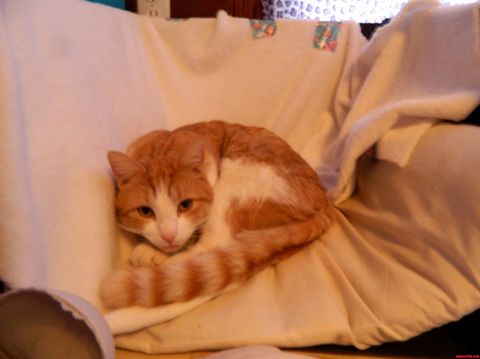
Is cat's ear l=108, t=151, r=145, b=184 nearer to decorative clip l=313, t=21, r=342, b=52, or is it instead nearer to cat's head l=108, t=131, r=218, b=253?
cat's head l=108, t=131, r=218, b=253

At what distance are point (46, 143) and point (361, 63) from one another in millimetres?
1111

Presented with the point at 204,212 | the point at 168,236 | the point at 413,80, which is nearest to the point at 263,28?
the point at 413,80

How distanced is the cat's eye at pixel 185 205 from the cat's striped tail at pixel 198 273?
151mm

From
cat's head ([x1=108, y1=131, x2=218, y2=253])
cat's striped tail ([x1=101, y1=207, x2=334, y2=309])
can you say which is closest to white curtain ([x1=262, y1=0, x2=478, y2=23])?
cat's head ([x1=108, y1=131, x2=218, y2=253])

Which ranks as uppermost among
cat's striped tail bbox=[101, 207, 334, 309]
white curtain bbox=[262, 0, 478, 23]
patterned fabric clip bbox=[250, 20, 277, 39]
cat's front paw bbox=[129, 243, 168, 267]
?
white curtain bbox=[262, 0, 478, 23]

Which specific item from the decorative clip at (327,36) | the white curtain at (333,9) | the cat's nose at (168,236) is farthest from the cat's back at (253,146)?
the white curtain at (333,9)

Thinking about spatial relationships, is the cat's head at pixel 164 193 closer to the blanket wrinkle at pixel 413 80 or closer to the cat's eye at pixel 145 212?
the cat's eye at pixel 145 212

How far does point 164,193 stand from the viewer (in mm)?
1042

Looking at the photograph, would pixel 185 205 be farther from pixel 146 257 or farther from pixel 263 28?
pixel 263 28

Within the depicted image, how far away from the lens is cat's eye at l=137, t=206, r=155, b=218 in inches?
40.9

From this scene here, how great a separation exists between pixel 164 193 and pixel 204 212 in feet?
0.44

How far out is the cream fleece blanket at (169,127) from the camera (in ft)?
2.56

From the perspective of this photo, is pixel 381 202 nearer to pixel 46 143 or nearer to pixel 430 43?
pixel 430 43

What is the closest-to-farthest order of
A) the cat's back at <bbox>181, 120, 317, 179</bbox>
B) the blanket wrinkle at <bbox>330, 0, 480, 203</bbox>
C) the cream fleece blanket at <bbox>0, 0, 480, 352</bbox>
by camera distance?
1. the cream fleece blanket at <bbox>0, 0, 480, 352</bbox>
2. the blanket wrinkle at <bbox>330, 0, 480, 203</bbox>
3. the cat's back at <bbox>181, 120, 317, 179</bbox>
